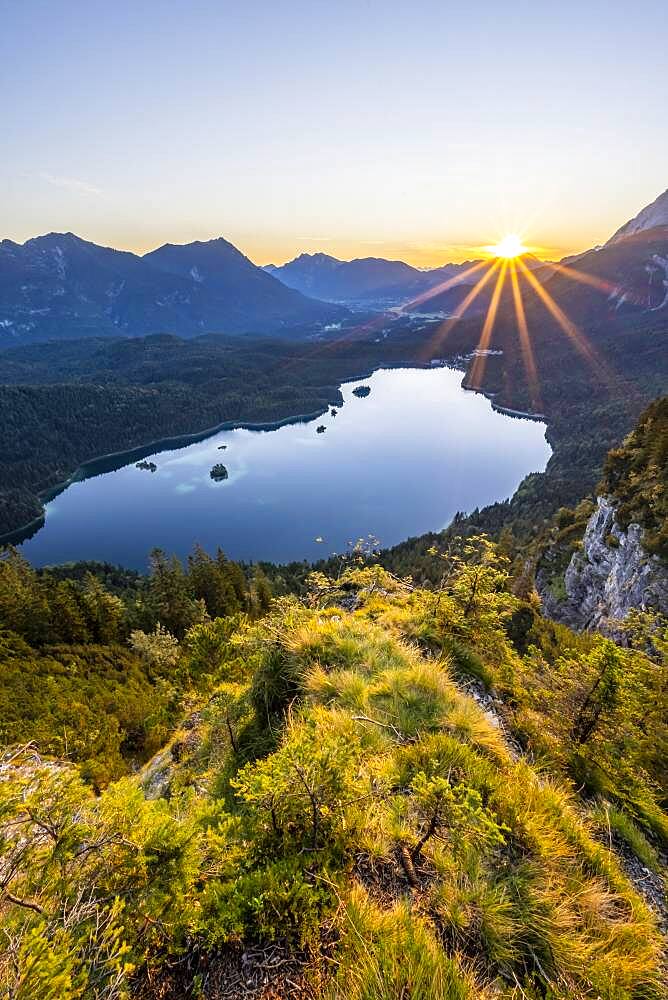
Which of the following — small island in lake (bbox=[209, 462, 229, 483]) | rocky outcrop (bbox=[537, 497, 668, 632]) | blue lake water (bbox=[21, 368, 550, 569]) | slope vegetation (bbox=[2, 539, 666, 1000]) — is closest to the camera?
slope vegetation (bbox=[2, 539, 666, 1000])

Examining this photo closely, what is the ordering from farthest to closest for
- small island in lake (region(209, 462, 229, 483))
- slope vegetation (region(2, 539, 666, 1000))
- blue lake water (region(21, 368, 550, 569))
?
small island in lake (region(209, 462, 229, 483)), blue lake water (region(21, 368, 550, 569)), slope vegetation (region(2, 539, 666, 1000))

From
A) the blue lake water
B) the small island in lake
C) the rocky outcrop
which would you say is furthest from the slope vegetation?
the small island in lake

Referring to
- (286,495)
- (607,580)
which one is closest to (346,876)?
(607,580)

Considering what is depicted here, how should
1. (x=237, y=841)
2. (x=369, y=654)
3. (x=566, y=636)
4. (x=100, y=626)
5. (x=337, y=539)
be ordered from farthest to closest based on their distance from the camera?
1. (x=337, y=539)
2. (x=100, y=626)
3. (x=566, y=636)
4. (x=369, y=654)
5. (x=237, y=841)

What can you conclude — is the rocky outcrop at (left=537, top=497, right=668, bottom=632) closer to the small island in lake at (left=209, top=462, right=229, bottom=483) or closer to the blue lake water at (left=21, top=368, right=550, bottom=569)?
the blue lake water at (left=21, top=368, right=550, bottom=569)

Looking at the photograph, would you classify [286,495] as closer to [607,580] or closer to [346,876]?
[607,580]

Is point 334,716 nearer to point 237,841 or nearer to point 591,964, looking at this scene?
point 237,841

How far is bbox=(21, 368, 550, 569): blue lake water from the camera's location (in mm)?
114375

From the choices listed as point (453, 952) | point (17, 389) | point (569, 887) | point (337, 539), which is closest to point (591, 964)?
point (569, 887)

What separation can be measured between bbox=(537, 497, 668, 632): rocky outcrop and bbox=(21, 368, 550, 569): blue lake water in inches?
2775

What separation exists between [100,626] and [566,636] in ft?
117

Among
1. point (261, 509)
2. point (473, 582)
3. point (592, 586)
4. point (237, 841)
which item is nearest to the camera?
point (237, 841)

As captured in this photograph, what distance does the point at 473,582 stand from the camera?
7984 mm

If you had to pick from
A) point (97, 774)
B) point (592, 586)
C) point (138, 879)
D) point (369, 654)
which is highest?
point (138, 879)
